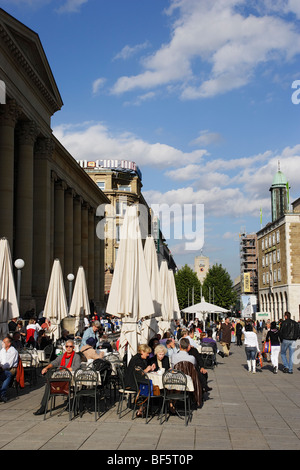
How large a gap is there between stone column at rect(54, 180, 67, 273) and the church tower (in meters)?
62.2

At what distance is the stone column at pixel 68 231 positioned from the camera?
144ft

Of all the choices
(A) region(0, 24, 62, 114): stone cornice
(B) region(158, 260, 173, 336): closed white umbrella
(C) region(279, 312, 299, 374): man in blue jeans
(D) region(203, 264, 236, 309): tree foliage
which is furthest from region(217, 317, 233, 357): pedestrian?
(D) region(203, 264, 236, 309): tree foliage

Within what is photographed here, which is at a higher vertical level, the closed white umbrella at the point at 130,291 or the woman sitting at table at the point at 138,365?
the closed white umbrella at the point at 130,291

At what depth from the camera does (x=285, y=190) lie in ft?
319

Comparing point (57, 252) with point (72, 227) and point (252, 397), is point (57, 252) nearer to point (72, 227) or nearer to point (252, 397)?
point (72, 227)

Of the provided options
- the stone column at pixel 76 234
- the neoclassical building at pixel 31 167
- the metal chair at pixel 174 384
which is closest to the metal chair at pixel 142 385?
the metal chair at pixel 174 384

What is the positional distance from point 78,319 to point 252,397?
41.5 feet

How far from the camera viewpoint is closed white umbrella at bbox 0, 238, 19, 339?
13.0 meters

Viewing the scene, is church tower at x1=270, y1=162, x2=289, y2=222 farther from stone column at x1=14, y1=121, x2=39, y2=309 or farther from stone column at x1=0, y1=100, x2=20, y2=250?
stone column at x1=0, y1=100, x2=20, y2=250

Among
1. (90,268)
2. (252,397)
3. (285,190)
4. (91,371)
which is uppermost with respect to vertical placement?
(285,190)

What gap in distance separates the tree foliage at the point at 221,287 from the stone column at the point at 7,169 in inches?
2923

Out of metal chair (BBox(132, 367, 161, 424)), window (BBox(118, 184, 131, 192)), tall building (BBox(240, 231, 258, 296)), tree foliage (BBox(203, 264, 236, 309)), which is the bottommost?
metal chair (BBox(132, 367, 161, 424))

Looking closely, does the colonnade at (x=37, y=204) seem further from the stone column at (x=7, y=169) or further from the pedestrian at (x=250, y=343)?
the pedestrian at (x=250, y=343)
